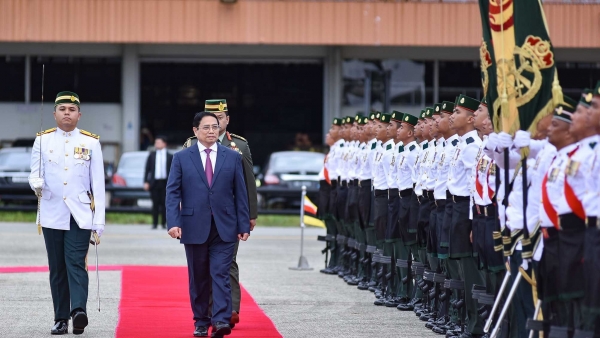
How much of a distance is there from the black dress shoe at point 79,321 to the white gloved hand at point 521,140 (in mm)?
4402

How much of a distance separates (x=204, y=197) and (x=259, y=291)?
4.42 meters

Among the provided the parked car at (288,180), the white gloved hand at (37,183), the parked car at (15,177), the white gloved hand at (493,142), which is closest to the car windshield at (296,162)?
the parked car at (288,180)

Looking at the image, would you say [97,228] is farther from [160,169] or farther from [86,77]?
[86,77]

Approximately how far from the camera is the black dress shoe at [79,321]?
34.8ft

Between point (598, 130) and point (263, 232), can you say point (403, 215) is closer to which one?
point (598, 130)

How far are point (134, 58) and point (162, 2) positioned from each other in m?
3.45

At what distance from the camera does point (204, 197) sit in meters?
10.6

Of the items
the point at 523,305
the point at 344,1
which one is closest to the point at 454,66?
the point at 344,1

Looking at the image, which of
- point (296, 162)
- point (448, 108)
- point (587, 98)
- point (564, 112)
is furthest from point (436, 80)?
point (587, 98)

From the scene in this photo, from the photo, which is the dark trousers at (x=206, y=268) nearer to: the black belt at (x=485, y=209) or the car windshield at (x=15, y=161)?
the black belt at (x=485, y=209)

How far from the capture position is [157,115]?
3834 cm

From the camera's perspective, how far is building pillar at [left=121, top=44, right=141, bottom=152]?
3728cm

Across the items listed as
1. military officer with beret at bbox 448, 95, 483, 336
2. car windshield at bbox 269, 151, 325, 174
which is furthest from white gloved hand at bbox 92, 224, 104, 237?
car windshield at bbox 269, 151, 325, 174

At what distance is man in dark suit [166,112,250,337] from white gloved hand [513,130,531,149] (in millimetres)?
3143
